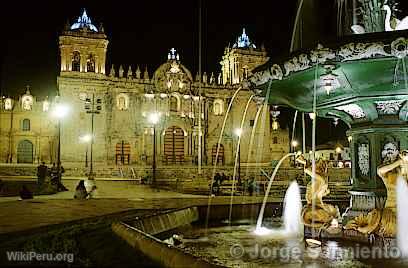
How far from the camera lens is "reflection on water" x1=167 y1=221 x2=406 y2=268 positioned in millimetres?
6488

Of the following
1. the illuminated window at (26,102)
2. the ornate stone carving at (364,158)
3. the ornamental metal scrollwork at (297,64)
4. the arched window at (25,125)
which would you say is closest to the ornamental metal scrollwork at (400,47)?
the ornamental metal scrollwork at (297,64)

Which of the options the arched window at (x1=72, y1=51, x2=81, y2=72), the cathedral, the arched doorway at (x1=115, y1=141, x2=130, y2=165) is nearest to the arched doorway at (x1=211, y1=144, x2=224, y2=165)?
the cathedral

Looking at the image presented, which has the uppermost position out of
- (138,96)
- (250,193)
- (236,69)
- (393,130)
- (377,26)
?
(236,69)

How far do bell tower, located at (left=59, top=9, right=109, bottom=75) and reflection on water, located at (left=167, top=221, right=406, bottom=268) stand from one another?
142 ft

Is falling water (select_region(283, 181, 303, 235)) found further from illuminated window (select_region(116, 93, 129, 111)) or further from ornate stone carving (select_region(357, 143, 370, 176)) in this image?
illuminated window (select_region(116, 93, 129, 111))

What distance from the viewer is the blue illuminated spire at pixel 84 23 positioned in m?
51.7

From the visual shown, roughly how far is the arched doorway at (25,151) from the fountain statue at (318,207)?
162 feet

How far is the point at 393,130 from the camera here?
930 cm

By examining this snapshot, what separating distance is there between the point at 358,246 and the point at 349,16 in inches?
194

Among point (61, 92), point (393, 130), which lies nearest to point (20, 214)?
point (393, 130)

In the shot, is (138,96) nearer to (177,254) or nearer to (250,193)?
(250,193)

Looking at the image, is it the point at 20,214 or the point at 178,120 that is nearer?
the point at 20,214

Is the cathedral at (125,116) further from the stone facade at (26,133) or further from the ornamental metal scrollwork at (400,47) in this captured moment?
the ornamental metal scrollwork at (400,47)

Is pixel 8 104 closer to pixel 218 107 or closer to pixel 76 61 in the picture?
pixel 76 61
